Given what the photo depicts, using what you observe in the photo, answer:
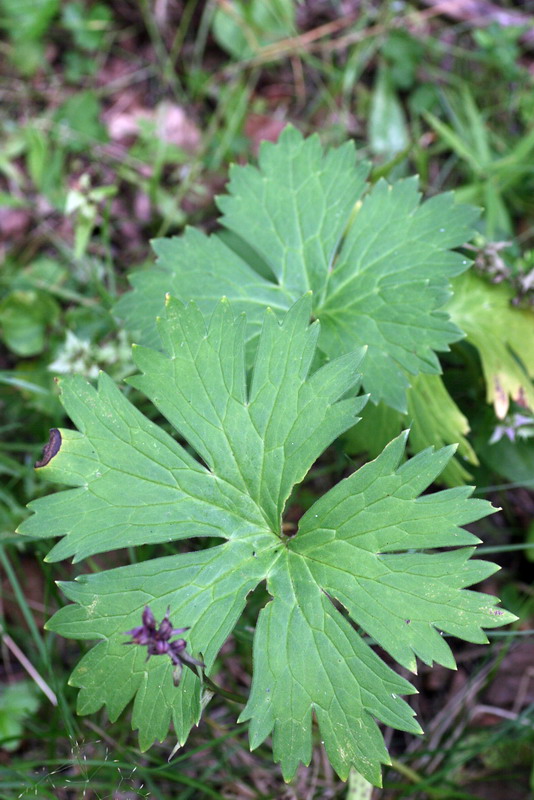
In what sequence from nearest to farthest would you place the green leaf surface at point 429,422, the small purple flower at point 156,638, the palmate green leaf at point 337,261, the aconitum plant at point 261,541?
1. the small purple flower at point 156,638
2. the aconitum plant at point 261,541
3. the palmate green leaf at point 337,261
4. the green leaf surface at point 429,422

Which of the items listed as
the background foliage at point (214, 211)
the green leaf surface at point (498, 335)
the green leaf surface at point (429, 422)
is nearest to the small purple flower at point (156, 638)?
the background foliage at point (214, 211)

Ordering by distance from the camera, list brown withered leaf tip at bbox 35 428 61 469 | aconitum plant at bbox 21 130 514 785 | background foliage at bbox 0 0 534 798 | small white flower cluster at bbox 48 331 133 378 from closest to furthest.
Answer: aconitum plant at bbox 21 130 514 785, brown withered leaf tip at bbox 35 428 61 469, background foliage at bbox 0 0 534 798, small white flower cluster at bbox 48 331 133 378

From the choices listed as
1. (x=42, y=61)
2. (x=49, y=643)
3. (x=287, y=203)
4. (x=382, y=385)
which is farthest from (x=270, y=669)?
(x=42, y=61)

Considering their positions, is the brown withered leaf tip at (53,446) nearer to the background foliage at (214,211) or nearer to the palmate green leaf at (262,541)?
the palmate green leaf at (262,541)

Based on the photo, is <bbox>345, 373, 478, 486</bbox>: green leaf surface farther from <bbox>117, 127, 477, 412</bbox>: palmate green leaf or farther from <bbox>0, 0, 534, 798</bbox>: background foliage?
<bbox>117, 127, 477, 412</bbox>: palmate green leaf

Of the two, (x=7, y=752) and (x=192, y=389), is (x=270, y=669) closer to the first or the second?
(x=192, y=389)

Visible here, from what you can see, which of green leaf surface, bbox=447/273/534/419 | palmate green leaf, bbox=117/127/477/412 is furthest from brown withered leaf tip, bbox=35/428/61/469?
green leaf surface, bbox=447/273/534/419

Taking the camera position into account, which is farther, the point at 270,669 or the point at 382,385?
the point at 382,385
